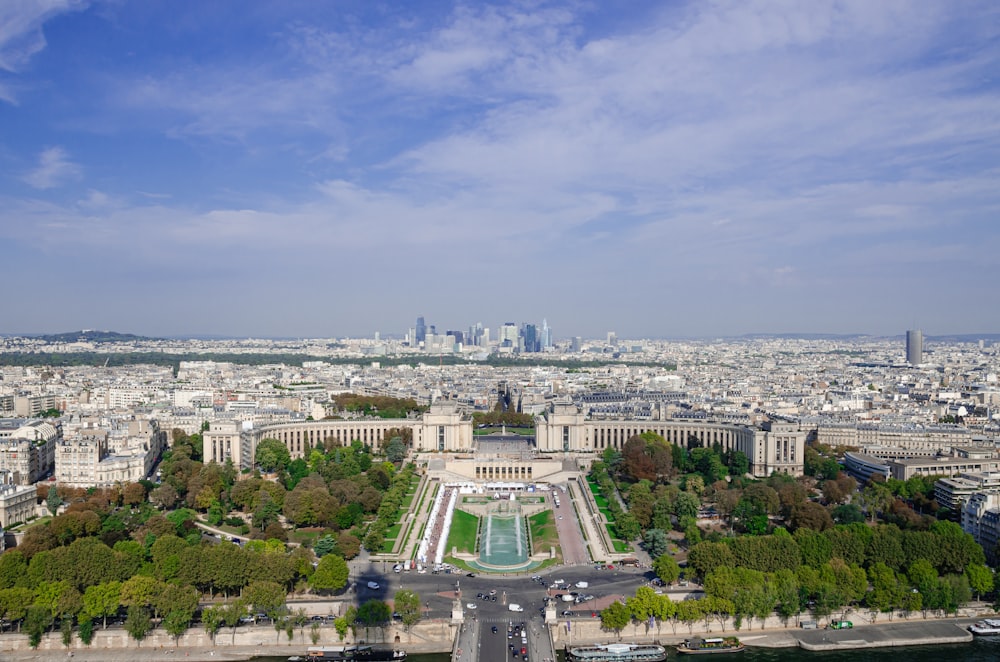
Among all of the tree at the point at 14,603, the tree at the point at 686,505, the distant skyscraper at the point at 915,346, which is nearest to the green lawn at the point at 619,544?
the tree at the point at 686,505

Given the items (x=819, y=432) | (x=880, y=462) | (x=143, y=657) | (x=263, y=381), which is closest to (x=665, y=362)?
(x=263, y=381)

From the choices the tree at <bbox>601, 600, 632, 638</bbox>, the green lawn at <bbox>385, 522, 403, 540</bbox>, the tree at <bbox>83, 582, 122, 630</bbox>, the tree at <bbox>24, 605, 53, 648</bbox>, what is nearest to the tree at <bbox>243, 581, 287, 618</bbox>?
the tree at <bbox>83, 582, 122, 630</bbox>

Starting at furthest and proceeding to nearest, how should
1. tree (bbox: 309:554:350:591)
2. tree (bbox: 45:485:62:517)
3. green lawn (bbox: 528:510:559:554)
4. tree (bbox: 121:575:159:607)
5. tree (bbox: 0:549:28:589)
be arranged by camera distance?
tree (bbox: 45:485:62:517) < green lawn (bbox: 528:510:559:554) < tree (bbox: 309:554:350:591) < tree (bbox: 0:549:28:589) < tree (bbox: 121:575:159:607)

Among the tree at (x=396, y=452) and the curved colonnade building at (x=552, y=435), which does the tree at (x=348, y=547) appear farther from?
the curved colonnade building at (x=552, y=435)

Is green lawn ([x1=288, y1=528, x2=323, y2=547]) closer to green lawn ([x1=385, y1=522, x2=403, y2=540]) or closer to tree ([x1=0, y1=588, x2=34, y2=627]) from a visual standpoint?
green lawn ([x1=385, y1=522, x2=403, y2=540])

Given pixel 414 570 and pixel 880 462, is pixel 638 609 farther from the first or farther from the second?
pixel 880 462

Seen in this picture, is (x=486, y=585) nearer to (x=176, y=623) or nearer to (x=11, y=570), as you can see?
(x=176, y=623)
